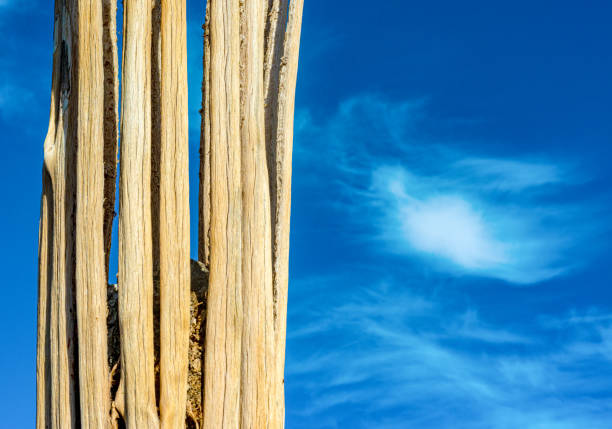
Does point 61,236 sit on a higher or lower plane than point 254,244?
higher

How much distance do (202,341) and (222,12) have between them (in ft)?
5.65

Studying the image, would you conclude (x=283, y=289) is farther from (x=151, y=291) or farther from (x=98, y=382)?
(x=98, y=382)

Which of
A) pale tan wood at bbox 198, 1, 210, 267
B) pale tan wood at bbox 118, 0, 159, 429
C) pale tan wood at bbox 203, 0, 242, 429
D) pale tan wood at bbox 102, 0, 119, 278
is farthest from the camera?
pale tan wood at bbox 198, 1, 210, 267

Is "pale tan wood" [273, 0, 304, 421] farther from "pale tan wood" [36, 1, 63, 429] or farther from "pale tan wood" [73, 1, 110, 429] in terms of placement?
"pale tan wood" [36, 1, 63, 429]

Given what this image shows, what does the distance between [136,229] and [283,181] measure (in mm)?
921

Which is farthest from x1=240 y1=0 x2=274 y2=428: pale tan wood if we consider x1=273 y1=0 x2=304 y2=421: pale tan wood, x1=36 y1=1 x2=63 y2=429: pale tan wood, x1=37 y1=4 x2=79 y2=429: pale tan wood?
x1=36 y1=1 x2=63 y2=429: pale tan wood

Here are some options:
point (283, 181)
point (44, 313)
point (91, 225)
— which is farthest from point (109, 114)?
point (44, 313)

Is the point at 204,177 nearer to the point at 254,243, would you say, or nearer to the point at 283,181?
the point at 283,181

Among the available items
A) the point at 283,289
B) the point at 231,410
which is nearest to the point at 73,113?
the point at 283,289

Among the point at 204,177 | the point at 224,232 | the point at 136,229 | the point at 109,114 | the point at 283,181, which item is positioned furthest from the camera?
the point at 204,177

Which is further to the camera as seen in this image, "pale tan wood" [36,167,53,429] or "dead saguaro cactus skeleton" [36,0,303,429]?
"pale tan wood" [36,167,53,429]

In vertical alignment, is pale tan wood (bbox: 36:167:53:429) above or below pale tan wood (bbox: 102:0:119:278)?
below

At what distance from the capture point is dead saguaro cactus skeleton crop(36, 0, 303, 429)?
10.9ft

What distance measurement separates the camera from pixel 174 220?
3.40m
